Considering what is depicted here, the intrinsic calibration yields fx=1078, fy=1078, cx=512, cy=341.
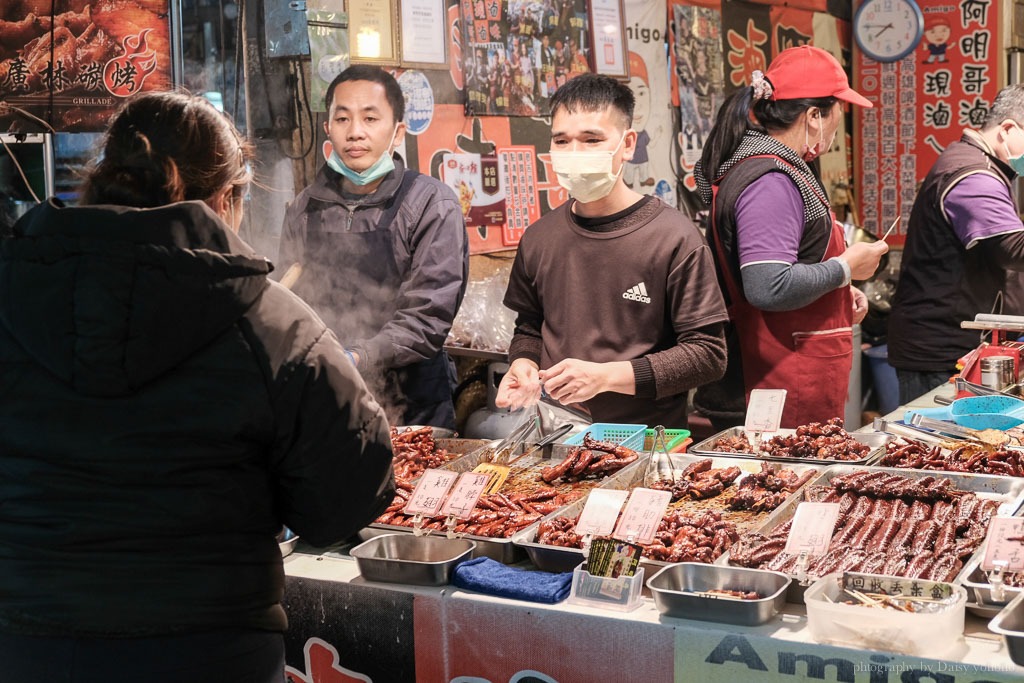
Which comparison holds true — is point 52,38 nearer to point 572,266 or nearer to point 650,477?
point 572,266

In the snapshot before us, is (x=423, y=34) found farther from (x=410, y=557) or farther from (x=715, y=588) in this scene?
(x=715, y=588)

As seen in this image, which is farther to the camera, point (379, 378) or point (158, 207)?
point (379, 378)

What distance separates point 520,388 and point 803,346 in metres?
1.23

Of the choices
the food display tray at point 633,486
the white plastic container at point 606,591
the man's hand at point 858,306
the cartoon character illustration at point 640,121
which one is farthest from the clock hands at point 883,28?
the white plastic container at point 606,591

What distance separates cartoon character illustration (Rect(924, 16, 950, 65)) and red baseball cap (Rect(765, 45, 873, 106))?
4.73 m

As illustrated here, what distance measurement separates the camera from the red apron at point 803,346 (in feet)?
13.8

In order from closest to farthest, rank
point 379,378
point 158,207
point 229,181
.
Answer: point 158,207
point 229,181
point 379,378

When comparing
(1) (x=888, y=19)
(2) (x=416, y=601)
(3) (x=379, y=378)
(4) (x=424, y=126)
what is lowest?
(2) (x=416, y=601)

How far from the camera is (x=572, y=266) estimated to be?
12.7ft

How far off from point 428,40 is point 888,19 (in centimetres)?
457

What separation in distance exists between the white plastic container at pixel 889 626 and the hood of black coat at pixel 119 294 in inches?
47.0

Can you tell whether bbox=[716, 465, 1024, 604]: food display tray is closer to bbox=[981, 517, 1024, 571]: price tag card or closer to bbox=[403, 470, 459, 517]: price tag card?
bbox=[981, 517, 1024, 571]: price tag card

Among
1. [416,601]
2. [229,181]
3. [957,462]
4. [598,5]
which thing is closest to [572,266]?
[957,462]

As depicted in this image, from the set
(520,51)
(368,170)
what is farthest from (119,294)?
(520,51)
